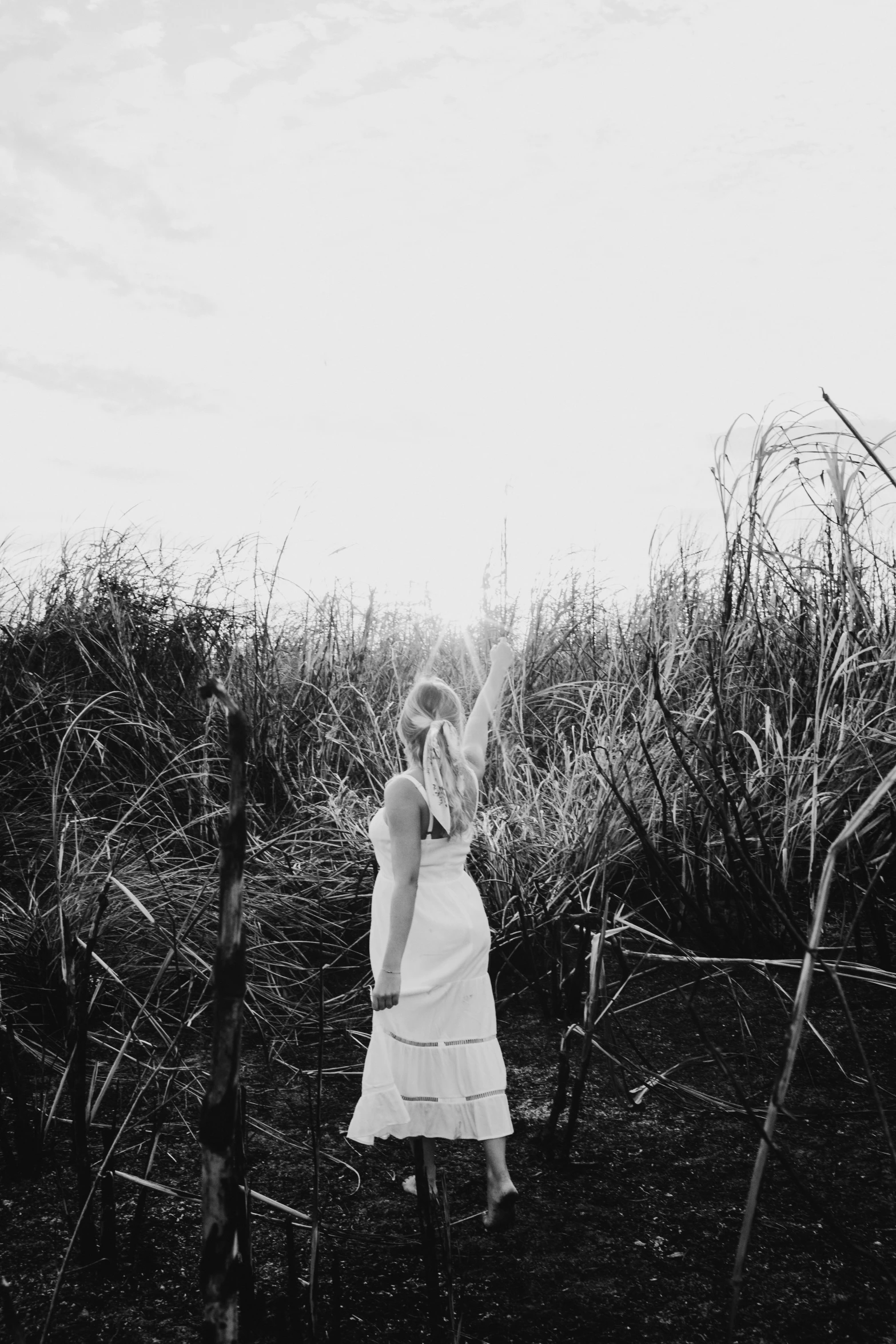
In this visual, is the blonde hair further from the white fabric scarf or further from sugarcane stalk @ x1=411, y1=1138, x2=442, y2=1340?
sugarcane stalk @ x1=411, y1=1138, x2=442, y2=1340

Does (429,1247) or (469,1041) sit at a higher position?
(469,1041)

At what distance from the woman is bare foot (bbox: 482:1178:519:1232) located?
67 millimetres

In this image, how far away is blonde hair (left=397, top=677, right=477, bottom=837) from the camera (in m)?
2.54

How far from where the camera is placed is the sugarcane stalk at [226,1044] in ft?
1.63

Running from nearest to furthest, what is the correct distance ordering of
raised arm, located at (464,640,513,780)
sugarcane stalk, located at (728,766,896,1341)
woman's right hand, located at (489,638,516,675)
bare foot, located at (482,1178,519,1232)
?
1. sugarcane stalk, located at (728,766,896,1341)
2. bare foot, located at (482,1178,519,1232)
3. raised arm, located at (464,640,513,780)
4. woman's right hand, located at (489,638,516,675)

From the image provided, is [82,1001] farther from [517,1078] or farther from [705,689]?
[705,689]

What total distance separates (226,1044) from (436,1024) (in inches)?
83.1

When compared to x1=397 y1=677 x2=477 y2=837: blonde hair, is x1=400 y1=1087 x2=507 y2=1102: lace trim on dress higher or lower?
lower

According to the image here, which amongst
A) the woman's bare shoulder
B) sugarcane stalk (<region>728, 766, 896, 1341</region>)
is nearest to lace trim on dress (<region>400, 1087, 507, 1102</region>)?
the woman's bare shoulder

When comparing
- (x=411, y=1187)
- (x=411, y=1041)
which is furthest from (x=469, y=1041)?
(x=411, y=1187)

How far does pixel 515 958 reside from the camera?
3.94 meters

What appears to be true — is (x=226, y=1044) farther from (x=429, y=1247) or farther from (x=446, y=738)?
(x=446, y=738)

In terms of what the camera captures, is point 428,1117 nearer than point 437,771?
Yes

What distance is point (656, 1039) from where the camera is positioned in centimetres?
327
